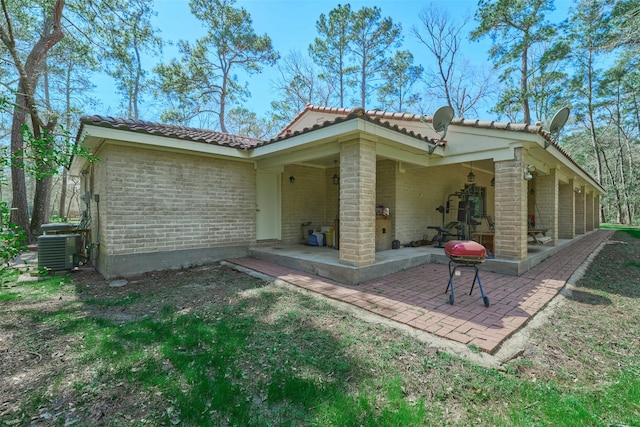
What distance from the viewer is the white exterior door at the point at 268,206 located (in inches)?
317

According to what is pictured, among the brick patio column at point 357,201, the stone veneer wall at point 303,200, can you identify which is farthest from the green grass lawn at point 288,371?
the stone veneer wall at point 303,200

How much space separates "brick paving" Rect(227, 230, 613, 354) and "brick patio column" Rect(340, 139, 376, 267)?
23.4 inches

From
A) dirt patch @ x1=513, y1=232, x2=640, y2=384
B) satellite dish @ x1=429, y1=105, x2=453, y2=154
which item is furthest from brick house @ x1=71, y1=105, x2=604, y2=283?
dirt patch @ x1=513, y1=232, x2=640, y2=384

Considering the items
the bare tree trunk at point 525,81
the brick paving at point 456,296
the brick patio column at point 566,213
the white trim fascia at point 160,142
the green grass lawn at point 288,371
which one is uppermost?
the bare tree trunk at point 525,81

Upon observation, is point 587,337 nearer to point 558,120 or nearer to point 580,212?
point 558,120

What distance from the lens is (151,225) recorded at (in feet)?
20.4

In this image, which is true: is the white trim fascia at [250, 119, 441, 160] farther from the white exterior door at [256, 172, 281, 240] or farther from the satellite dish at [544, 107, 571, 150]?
the satellite dish at [544, 107, 571, 150]

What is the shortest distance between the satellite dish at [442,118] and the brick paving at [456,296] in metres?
3.27

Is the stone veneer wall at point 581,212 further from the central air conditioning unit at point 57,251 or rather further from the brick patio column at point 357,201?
the central air conditioning unit at point 57,251

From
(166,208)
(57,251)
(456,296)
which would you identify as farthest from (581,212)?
(57,251)

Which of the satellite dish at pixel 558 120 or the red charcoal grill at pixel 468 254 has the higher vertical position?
the satellite dish at pixel 558 120

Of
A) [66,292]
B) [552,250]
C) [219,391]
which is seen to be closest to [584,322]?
[219,391]

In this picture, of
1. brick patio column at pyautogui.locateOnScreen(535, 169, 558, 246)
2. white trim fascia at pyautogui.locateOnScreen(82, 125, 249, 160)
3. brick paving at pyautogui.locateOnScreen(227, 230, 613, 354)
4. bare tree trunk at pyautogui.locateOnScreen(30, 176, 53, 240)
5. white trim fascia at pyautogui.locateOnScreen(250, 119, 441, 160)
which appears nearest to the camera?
brick paving at pyautogui.locateOnScreen(227, 230, 613, 354)

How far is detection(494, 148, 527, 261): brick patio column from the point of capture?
589 centimetres
